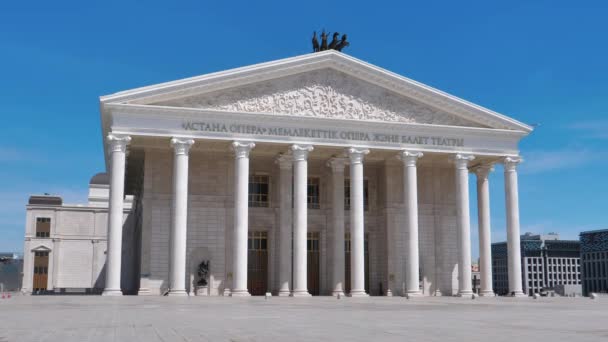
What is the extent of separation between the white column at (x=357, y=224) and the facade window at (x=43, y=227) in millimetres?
49944

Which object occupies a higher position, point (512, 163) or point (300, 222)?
point (512, 163)

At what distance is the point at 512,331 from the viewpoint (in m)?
17.6

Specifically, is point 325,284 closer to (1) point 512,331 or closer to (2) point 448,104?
(2) point 448,104

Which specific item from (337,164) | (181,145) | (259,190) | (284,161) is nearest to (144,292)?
(181,145)

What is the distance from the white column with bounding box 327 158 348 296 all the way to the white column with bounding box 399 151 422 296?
447 cm

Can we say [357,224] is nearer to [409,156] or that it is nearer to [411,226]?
[411,226]

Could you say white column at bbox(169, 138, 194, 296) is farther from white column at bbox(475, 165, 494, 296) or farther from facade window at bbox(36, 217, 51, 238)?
facade window at bbox(36, 217, 51, 238)

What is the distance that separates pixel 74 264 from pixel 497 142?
5483 cm

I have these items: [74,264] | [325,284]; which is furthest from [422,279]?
[74,264]

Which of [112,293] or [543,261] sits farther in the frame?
[543,261]

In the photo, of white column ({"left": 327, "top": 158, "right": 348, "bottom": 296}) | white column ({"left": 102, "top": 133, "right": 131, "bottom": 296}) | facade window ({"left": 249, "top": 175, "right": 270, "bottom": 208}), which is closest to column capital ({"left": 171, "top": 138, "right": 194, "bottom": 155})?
white column ({"left": 102, "top": 133, "right": 131, "bottom": 296})

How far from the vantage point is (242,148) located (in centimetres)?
4619

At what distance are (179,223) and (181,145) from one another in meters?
4.83

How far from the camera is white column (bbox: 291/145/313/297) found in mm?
46438
